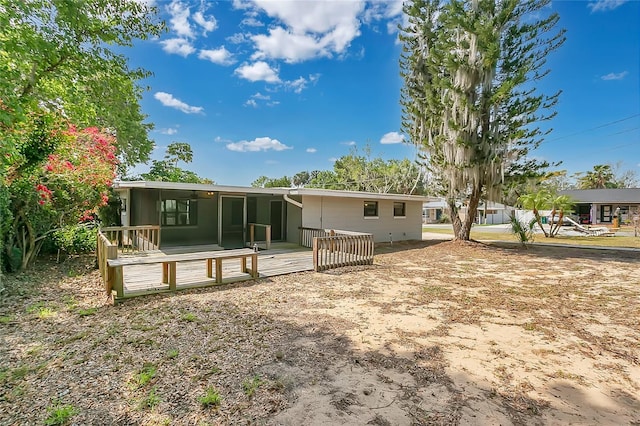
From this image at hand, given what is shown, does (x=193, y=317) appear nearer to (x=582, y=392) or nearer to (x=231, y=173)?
(x=582, y=392)

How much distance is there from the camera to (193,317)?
4309 millimetres

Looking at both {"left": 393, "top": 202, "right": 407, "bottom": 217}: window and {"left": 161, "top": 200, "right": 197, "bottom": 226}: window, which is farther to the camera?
{"left": 393, "top": 202, "right": 407, "bottom": 217}: window

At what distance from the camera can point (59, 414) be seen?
7.39 ft

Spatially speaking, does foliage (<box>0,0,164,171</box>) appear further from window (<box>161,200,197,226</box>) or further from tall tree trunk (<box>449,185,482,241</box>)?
tall tree trunk (<box>449,185,482,241</box>)

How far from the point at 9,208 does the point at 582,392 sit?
9.81 m

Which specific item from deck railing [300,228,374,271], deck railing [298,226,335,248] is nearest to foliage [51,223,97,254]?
deck railing [300,228,374,271]

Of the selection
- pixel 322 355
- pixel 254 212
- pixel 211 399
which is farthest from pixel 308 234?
pixel 211 399

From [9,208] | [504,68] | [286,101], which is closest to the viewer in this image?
[9,208]

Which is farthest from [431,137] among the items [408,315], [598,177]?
[598,177]

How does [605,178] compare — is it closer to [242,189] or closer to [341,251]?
[341,251]

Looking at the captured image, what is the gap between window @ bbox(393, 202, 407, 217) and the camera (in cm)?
1472

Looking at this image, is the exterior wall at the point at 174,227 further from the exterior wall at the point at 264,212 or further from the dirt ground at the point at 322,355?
the dirt ground at the point at 322,355

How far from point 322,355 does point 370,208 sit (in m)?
10.8

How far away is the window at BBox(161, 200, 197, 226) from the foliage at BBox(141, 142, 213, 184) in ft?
36.2
